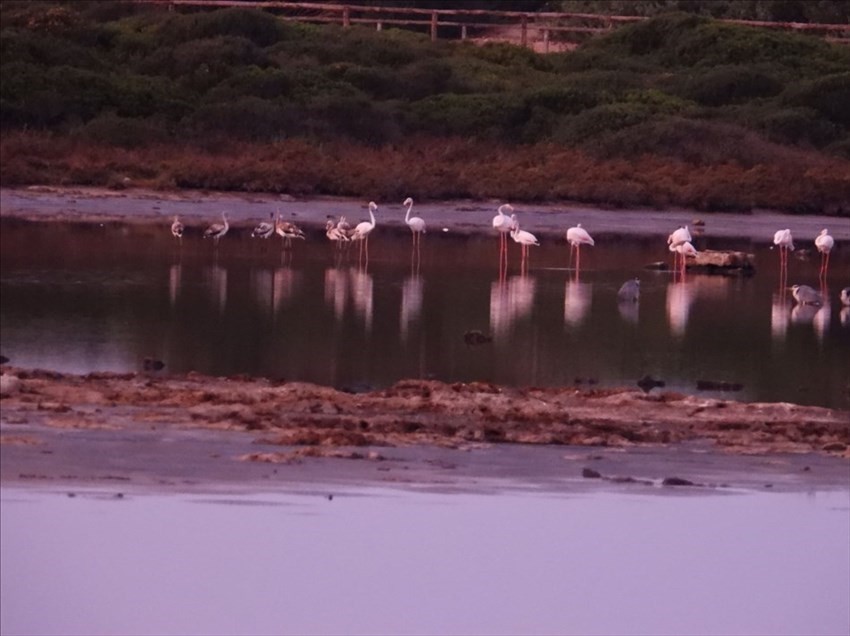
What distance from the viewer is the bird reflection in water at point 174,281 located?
20.0 meters

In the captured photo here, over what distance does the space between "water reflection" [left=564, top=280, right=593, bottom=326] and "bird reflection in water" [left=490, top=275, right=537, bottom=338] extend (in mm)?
400

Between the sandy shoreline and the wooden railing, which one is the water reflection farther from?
the wooden railing

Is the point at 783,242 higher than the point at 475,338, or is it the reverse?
the point at 783,242

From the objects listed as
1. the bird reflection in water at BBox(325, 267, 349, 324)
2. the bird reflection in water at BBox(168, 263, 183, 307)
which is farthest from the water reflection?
the bird reflection in water at BBox(168, 263, 183, 307)

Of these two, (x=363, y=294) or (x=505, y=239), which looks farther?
(x=505, y=239)

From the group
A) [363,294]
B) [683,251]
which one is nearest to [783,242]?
[683,251]

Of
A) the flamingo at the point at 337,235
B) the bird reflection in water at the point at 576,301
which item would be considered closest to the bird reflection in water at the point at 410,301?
the bird reflection in water at the point at 576,301

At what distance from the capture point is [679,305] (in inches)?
873

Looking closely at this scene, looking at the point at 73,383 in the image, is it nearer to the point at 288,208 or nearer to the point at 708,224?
the point at 288,208

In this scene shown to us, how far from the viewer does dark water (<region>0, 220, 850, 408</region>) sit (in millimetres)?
16062

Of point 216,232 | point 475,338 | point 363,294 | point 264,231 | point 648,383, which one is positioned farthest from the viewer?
point 264,231

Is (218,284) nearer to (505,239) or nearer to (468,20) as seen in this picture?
(505,239)

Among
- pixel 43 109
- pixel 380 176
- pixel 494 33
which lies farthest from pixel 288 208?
pixel 494 33

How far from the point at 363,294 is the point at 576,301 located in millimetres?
2396
